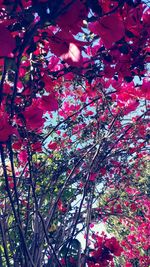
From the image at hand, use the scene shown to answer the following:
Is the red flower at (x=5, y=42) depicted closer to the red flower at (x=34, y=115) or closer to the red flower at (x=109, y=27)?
the red flower at (x=109, y=27)

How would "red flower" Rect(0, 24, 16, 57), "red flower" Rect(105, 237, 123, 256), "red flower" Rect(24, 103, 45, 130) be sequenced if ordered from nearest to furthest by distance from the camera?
"red flower" Rect(0, 24, 16, 57) → "red flower" Rect(24, 103, 45, 130) → "red flower" Rect(105, 237, 123, 256)

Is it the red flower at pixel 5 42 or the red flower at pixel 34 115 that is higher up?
the red flower at pixel 34 115

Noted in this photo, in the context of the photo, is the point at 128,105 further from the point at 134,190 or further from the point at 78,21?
the point at 134,190

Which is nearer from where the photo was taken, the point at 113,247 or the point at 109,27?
the point at 109,27

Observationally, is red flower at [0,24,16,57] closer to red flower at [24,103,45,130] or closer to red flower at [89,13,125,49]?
red flower at [89,13,125,49]

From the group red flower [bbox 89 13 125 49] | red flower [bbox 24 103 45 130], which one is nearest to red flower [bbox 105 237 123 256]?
red flower [bbox 24 103 45 130]

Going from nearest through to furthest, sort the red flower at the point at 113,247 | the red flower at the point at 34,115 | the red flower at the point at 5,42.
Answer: the red flower at the point at 5,42 < the red flower at the point at 34,115 < the red flower at the point at 113,247

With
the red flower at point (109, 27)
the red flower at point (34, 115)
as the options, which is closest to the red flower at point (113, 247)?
the red flower at point (34, 115)

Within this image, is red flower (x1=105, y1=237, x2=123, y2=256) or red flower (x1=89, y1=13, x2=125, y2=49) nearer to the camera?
red flower (x1=89, y1=13, x2=125, y2=49)

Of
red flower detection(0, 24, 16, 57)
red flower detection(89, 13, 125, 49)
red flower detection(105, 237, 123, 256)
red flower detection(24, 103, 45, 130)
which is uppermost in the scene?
red flower detection(24, 103, 45, 130)

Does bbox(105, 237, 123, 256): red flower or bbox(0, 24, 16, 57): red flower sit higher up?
bbox(0, 24, 16, 57): red flower

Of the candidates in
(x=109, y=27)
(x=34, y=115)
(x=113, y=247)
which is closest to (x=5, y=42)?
(x=109, y=27)

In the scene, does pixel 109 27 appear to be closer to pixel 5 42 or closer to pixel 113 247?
pixel 5 42

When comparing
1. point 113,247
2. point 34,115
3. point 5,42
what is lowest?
point 113,247
